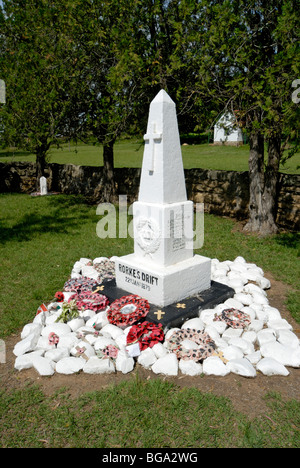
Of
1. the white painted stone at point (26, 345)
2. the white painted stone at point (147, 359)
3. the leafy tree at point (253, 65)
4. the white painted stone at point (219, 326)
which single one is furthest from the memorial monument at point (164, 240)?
the leafy tree at point (253, 65)

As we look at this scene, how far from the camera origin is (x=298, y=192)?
800 cm

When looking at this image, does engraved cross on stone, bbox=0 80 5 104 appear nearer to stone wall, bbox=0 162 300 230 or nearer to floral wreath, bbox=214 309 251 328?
stone wall, bbox=0 162 300 230

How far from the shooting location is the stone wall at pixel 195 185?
8.23 m

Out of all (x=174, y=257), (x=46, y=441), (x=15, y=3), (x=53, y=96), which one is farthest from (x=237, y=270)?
(x=15, y=3)

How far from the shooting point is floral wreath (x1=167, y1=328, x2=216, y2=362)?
3.52 m

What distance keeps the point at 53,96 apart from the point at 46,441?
8.17 meters

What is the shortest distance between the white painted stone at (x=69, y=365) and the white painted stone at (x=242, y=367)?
1516mm

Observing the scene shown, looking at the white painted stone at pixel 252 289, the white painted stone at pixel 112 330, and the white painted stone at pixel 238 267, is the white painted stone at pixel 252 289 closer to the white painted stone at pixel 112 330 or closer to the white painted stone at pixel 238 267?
the white painted stone at pixel 238 267

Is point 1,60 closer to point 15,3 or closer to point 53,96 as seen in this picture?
point 15,3

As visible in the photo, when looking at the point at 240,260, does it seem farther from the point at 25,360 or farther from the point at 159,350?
the point at 25,360

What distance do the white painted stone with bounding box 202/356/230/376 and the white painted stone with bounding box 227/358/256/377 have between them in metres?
0.06

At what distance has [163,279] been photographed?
4.20 meters

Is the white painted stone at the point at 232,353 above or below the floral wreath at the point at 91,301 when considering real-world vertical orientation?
below

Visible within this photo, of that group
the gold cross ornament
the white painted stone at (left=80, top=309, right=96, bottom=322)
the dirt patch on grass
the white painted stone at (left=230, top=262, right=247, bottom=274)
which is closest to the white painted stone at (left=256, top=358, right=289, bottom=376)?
the dirt patch on grass
